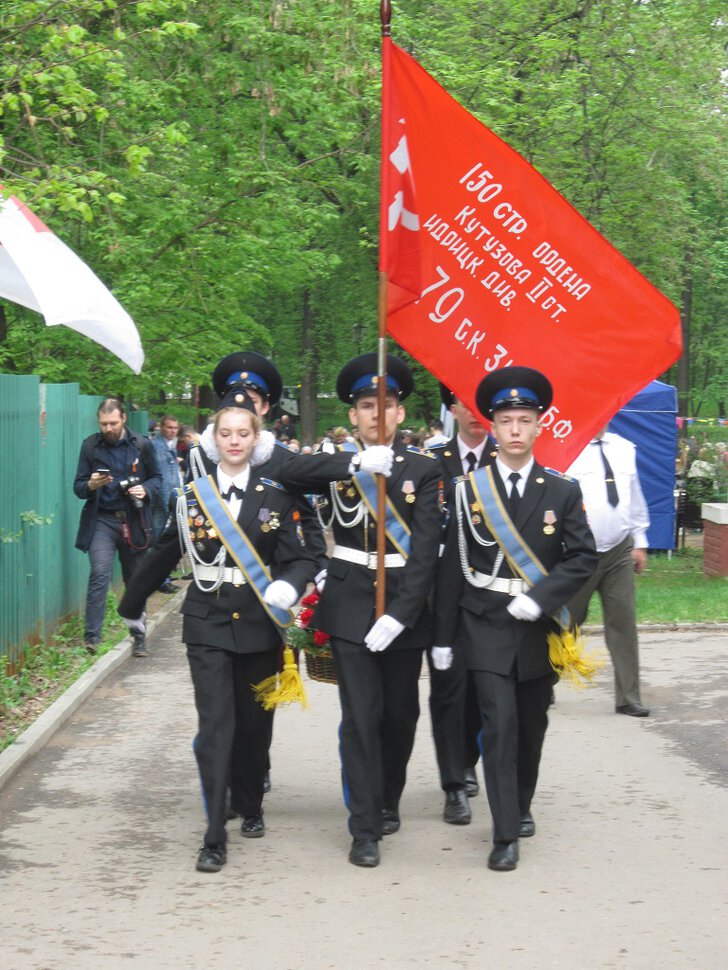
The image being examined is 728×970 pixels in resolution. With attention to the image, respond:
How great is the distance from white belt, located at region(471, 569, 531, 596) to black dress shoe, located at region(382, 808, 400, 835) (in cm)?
113

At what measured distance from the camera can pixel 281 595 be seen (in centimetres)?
649

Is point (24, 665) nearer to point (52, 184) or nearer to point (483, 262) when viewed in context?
point (52, 184)

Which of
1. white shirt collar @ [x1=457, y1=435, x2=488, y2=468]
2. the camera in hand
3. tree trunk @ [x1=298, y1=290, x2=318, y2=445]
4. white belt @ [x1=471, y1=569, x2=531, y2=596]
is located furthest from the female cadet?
tree trunk @ [x1=298, y1=290, x2=318, y2=445]

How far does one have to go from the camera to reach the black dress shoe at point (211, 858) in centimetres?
632

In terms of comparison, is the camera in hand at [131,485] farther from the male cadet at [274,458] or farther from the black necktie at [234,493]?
the black necktie at [234,493]

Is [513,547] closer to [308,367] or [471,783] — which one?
[471,783]

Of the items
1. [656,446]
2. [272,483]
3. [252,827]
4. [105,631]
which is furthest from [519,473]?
[656,446]

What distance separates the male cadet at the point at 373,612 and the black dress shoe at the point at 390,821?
0.17 m

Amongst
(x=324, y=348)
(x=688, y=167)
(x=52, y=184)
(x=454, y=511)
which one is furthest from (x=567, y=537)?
(x=324, y=348)

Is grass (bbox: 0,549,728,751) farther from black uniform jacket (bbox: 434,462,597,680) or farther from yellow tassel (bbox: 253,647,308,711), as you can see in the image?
black uniform jacket (bbox: 434,462,597,680)

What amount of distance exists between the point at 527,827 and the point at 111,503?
6.38 meters

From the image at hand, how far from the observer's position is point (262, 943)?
5.40m

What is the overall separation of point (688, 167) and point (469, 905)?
23176mm

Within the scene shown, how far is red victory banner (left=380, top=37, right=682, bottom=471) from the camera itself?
24.7ft
